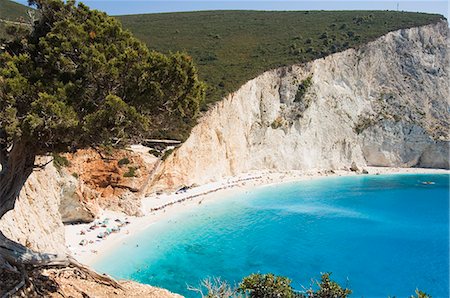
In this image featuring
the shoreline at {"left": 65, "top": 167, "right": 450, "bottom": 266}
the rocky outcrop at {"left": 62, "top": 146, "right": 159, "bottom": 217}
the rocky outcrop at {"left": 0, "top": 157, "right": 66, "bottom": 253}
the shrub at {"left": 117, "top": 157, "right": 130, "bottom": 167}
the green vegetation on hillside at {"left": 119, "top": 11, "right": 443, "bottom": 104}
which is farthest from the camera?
the green vegetation on hillside at {"left": 119, "top": 11, "right": 443, "bottom": 104}

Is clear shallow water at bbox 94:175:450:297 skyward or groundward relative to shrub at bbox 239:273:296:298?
groundward

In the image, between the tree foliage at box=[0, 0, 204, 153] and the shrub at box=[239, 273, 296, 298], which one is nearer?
the tree foliage at box=[0, 0, 204, 153]

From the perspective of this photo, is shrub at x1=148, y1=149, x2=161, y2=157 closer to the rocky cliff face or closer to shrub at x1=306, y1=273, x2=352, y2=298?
the rocky cliff face

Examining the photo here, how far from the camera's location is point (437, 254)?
2578cm

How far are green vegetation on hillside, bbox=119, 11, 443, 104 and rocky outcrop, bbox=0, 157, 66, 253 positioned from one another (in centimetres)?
3118

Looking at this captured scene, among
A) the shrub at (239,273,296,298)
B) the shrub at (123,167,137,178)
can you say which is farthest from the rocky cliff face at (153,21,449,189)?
the shrub at (239,273,296,298)

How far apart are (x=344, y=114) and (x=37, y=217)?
2304 inches

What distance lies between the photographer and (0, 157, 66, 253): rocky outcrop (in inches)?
578

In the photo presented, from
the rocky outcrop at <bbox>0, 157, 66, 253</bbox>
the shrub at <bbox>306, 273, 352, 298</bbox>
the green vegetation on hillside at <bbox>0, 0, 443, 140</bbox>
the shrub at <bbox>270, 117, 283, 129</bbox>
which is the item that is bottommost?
the shrub at <bbox>306, 273, 352, 298</bbox>

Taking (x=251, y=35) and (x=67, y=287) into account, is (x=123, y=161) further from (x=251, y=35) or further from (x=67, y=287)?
(x=251, y=35)

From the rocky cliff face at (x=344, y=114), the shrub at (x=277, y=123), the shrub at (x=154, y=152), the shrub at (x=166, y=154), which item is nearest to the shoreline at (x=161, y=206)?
the rocky cliff face at (x=344, y=114)

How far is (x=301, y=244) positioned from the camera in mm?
27281

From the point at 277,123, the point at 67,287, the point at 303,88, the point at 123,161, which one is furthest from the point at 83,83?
the point at 303,88

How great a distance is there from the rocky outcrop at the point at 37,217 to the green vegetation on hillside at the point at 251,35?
102 feet
